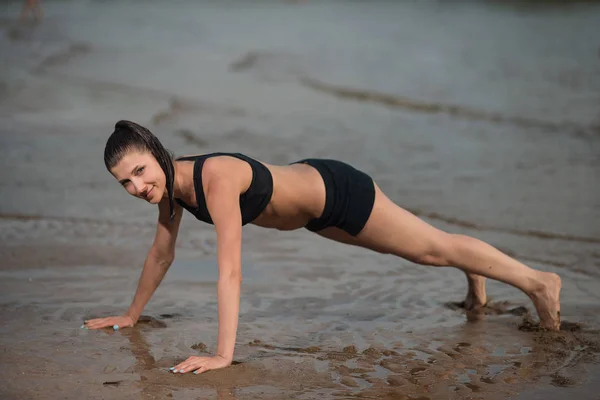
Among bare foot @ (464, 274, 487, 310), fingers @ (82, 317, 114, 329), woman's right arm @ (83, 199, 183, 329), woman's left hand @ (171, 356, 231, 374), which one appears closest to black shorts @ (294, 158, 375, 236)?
woman's right arm @ (83, 199, 183, 329)

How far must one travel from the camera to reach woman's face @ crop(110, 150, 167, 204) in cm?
419

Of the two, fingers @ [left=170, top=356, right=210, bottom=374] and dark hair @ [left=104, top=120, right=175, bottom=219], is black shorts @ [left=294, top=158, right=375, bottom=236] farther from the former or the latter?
fingers @ [left=170, top=356, right=210, bottom=374]

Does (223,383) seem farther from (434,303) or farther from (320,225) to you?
(434,303)

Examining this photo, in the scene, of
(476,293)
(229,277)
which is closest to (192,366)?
(229,277)

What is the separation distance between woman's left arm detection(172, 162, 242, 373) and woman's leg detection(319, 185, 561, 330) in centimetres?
89

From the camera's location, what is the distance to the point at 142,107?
41.7 ft

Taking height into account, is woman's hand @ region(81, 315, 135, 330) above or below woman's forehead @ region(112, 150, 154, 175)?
below

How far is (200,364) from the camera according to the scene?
416cm

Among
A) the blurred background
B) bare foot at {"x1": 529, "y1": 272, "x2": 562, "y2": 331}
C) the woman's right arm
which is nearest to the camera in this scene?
the blurred background

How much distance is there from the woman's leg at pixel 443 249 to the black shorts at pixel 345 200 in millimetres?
55

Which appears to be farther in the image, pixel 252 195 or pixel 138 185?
pixel 252 195

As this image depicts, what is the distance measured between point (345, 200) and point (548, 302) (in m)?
1.26

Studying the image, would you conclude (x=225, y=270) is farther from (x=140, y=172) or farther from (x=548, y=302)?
(x=548, y=302)

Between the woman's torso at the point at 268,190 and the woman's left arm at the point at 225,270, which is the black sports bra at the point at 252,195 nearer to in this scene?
the woman's torso at the point at 268,190
